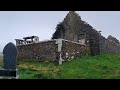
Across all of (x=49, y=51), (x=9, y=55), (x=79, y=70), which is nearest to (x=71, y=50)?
(x=49, y=51)

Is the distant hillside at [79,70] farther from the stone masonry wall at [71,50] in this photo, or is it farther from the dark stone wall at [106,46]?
the dark stone wall at [106,46]

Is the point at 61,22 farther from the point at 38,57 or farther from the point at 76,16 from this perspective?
the point at 38,57

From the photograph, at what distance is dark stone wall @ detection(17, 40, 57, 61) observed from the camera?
69.8 ft

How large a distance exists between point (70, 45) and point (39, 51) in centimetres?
238

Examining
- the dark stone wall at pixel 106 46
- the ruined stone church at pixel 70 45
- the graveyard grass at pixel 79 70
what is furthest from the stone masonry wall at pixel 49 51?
the dark stone wall at pixel 106 46

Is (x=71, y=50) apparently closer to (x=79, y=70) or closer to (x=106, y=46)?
(x=106, y=46)

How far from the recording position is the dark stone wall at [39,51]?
21266 millimetres

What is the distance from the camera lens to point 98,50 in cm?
2569

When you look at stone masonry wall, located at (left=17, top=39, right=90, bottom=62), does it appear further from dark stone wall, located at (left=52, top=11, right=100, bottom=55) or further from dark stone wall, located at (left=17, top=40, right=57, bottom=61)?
dark stone wall, located at (left=52, top=11, right=100, bottom=55)

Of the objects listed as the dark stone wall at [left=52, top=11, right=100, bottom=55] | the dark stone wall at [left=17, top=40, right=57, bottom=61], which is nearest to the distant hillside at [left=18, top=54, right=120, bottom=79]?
the dark stone wall at [left=17, top=40, right=57, bottom=61]

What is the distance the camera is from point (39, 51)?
21953mm
